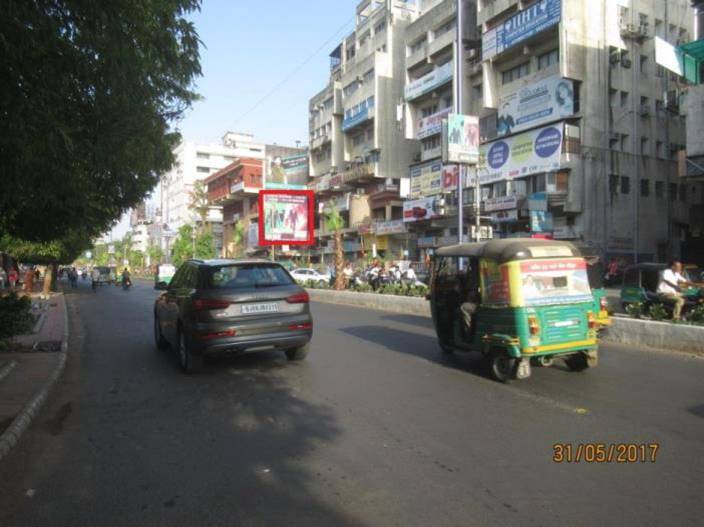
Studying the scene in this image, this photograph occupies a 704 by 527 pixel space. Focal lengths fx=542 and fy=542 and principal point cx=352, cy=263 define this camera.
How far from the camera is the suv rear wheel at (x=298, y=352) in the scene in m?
8.72

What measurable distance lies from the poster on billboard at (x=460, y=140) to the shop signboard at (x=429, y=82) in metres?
26.0

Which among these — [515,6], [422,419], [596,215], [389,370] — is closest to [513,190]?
[596,215]

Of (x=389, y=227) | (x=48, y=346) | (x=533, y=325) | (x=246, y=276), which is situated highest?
(x=389, y=227)

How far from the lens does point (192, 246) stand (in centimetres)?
7338

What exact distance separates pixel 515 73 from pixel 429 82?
7964 millimetres

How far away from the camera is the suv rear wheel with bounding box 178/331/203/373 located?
307 inches

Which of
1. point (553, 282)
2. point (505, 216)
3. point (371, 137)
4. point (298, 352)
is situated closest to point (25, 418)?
point (298, 352)

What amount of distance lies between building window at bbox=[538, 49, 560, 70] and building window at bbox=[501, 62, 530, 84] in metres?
1.00

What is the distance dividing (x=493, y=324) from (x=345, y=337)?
5103mm

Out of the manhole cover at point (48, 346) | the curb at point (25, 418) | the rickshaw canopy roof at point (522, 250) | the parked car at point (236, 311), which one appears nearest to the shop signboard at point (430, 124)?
the manhole cover at point (48, 346)

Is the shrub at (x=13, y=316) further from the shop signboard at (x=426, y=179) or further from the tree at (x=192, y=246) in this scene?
the tree at (x=192, y=246)
